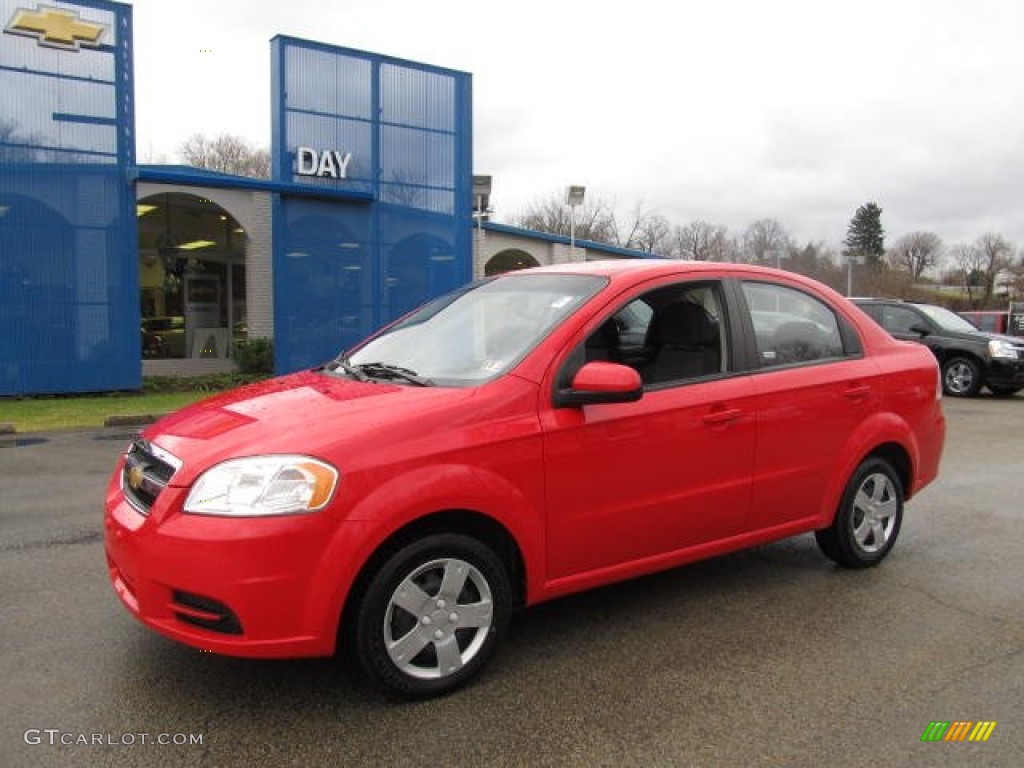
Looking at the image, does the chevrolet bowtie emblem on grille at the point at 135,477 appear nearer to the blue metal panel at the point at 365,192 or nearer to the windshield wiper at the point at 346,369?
the windshield wiper at the point at 346,369

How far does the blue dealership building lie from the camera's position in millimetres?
13992

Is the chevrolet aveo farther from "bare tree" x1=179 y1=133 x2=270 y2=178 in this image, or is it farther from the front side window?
"bare tree" x1=179 y1=133 x2=270 y2=178

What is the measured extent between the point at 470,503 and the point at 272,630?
81 cm

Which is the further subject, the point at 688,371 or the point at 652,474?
the point at 688,371

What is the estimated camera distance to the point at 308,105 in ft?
55.4

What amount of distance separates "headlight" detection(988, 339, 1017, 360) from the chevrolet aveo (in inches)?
430

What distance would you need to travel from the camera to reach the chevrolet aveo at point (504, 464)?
9.56 ft

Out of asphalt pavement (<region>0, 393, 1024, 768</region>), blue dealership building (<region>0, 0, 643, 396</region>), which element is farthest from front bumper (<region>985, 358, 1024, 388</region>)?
asphalt pavement (<region>0, 393, 1024, 768</region>)

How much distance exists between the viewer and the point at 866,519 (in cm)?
475

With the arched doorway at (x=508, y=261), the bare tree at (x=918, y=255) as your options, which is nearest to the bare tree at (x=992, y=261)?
the bare tree at (x=918, y=255)

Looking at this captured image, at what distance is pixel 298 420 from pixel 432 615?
2.89ft

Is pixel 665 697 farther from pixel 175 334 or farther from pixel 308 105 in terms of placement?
pixel 175 334

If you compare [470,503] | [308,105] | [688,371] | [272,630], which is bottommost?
[272,630]

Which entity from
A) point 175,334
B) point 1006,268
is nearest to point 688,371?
point 175,334
